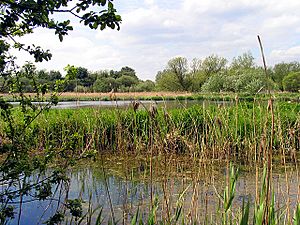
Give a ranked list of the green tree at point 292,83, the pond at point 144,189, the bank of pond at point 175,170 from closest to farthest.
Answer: the bank of pond at point 175,170 < the pond at point 144,189 < the green tree at point 292,83

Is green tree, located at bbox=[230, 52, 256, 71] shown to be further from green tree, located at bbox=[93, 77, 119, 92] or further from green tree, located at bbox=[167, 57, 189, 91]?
green tree, located at bbox=[93, 77, 119, 92]

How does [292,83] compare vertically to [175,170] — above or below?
above

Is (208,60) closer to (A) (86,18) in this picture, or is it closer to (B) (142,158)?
(B) (142,158)

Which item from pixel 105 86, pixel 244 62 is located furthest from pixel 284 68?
pixel 105 86

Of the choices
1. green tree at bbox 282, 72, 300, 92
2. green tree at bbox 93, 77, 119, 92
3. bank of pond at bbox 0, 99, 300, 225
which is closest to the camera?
bank of pond at bbox 0, 99, 300, 225

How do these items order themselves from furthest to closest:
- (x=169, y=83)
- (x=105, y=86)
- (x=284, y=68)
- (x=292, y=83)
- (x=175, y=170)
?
(x=284, y=68) → (x=169, y=83) → (x=292, y=83) → (x=105, y=86) → (x=175, y=170)

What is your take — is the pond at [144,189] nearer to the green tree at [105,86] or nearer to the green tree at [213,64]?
the green tree at [105,86]

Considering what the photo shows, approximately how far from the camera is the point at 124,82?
52.6 metres

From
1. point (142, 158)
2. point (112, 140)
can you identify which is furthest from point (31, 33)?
point (112, 140)

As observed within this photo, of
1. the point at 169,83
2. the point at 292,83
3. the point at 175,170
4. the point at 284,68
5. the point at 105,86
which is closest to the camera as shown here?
the point at 175,170

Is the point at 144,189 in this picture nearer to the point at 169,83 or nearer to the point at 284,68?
the point at 169,83

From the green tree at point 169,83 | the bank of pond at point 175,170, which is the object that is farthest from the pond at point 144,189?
the green tree at point 169,83

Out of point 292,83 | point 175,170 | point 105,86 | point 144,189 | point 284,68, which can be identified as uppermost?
point 284,68

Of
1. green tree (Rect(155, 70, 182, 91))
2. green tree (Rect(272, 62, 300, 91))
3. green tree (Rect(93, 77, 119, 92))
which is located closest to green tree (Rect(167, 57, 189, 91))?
green tree (Rect(155, 70, 182, 91))
